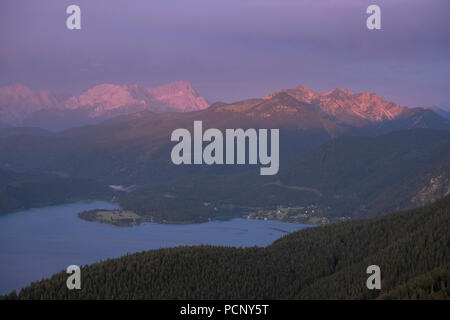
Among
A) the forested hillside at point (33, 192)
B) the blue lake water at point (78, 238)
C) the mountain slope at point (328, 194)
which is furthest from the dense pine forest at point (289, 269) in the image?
the forested hillside at point (33, 192)

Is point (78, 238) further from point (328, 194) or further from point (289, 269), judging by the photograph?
point (328, 194)

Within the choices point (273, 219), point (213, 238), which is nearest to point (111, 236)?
point (213, 238)

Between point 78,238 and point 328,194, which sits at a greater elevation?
point 328,194

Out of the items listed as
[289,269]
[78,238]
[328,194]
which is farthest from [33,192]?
[289,269]

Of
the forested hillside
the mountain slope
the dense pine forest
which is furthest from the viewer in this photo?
the forested hillside

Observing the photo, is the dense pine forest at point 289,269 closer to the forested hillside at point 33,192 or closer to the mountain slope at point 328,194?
the mountain slope at point 328,194

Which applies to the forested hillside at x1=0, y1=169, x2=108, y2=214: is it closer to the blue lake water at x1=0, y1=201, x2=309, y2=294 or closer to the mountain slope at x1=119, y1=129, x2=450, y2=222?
the blue lake water at x1=0, y1=201, x2=309, y2=294

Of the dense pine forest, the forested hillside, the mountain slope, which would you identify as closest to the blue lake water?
the forested hillside
